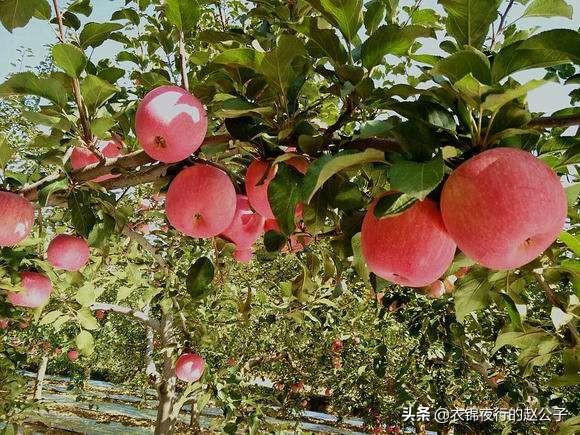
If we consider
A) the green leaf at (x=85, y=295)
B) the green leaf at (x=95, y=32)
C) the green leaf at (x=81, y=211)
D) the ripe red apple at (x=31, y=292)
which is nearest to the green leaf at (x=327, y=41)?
the green leaf at (x=95, y=32)

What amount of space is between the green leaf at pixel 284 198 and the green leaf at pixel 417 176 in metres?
0.29

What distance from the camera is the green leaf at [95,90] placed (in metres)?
1.27

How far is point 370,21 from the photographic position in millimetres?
1146

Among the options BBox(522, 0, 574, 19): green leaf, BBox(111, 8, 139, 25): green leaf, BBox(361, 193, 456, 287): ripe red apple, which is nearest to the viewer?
BBox(361, 193, 456, 287): ripe red apple

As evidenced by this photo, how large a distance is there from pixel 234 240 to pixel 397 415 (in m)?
7.14

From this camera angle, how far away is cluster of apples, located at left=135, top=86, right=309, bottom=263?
3.79ft

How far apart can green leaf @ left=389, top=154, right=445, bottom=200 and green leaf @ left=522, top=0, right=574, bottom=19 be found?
1.76 ft

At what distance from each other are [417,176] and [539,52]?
34 cm

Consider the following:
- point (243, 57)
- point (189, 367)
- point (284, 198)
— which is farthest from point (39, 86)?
point (189, 367)

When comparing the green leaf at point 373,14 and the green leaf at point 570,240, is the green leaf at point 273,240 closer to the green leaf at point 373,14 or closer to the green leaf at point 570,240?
the green leaf at point 373,14

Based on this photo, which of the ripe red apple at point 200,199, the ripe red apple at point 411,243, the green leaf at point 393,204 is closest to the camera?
the green leaf at point 393,204

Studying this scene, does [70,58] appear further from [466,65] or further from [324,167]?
[466,65]

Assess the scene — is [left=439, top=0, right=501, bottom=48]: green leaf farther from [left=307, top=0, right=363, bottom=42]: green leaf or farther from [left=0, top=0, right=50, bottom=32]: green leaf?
[left=0, top=0, right=50, bottom=32]: green leaf

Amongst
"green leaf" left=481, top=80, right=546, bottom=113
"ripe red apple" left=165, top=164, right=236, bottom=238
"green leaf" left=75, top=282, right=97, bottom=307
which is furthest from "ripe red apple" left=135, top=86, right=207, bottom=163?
"green leaf" left=75, top=282, right=97, bottom=307
